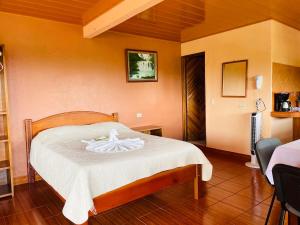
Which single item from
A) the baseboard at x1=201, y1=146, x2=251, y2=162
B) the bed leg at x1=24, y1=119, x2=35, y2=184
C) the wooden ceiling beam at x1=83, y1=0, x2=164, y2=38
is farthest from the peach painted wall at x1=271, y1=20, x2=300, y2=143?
the bed leg at x1=24, y1=119, x2=35, y2=184

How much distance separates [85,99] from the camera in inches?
157

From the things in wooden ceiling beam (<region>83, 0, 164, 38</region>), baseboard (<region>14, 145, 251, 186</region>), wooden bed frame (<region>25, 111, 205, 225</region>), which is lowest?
baseboard (<region>14, 145, 251, 186</region>)

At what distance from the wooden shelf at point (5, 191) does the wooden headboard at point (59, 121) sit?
0.32 m

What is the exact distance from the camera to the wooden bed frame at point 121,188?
215 cm

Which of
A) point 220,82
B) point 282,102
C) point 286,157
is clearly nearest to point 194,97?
point 220,82

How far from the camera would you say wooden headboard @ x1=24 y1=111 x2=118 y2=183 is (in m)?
3.43

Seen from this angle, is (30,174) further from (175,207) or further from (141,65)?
(141,65)

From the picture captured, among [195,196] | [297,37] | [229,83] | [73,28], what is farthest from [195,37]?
[195,196]

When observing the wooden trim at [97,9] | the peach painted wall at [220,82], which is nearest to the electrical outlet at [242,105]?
the peach painted wall at [220,82]

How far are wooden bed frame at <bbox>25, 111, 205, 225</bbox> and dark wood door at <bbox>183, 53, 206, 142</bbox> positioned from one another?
1965 millimetres

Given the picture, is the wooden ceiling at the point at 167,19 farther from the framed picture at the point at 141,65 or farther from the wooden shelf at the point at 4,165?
the wooden shelf at the point at 4,165

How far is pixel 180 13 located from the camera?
367cm

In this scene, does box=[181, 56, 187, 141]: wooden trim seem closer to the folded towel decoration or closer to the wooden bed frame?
the wooden bed frame

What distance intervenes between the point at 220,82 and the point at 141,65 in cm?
156
